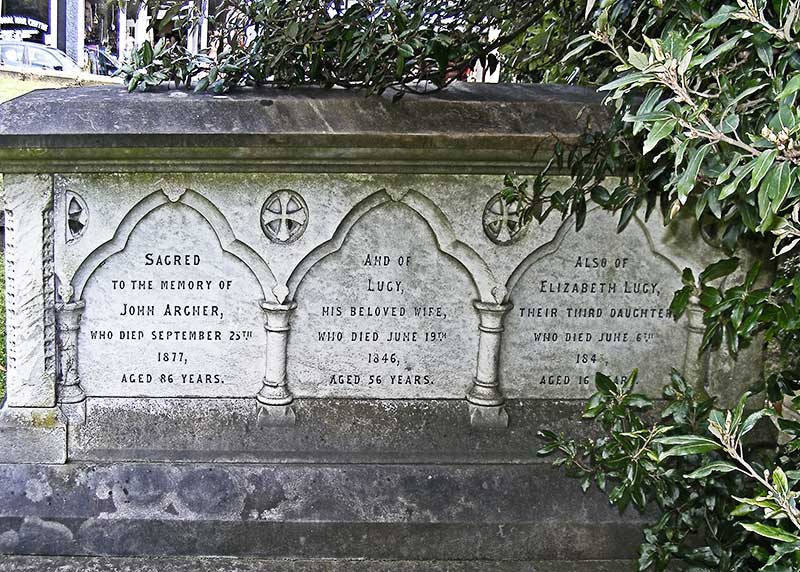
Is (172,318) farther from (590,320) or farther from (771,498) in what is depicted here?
(771,498)

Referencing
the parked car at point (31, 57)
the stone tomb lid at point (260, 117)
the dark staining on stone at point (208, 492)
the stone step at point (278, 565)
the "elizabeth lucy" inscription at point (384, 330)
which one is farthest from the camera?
the parked car at point (31, 57)

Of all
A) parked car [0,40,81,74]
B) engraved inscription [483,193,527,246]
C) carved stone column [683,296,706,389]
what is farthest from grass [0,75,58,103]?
carved stone column [683,296,706,389]

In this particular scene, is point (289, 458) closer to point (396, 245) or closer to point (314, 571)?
point (314, 571)

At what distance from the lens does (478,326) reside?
3301 millimetres

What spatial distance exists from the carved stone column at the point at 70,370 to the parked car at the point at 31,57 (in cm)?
2530

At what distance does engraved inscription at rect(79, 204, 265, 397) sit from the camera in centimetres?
315

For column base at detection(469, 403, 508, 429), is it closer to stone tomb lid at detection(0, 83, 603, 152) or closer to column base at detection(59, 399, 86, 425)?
stone tomb lid at detection(0, 83, 603, 152)

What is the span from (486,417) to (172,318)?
1.14 meters

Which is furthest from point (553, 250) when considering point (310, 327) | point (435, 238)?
point (310, 327)

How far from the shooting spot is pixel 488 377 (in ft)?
10.8

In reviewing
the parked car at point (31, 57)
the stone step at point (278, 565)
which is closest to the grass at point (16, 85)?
the parked car at point (31, 57)

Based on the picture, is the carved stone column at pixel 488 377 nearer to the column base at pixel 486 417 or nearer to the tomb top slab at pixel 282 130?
the column base at pixel 486 417

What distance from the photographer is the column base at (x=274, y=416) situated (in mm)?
3275

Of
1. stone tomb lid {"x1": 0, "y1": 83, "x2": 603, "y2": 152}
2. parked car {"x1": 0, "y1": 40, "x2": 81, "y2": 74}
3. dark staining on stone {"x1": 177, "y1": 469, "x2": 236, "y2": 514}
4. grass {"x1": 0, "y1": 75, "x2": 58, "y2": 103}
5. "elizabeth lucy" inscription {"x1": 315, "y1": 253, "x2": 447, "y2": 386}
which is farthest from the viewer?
parked car {"x1": 0, "y1": 40, "x2": 81, "y2": 74}
